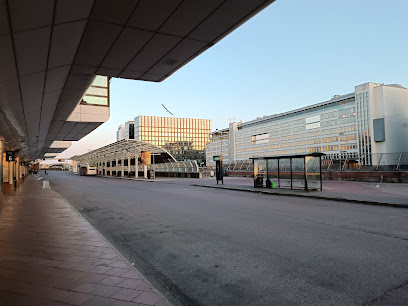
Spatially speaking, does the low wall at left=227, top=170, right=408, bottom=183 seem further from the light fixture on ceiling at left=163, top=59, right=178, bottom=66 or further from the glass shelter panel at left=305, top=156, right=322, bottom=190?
the light fixture on ceiling at left=163, top=59, right=178, bottom=66

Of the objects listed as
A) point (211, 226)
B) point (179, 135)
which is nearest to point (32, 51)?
point (211, 226)

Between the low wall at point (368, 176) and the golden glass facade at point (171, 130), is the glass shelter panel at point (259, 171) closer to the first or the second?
the low wall at point (368, 176)

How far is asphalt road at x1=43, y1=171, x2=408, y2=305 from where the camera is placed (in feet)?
12.5

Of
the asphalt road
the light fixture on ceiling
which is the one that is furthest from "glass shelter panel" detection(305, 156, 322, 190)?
the light fixture on ceiling

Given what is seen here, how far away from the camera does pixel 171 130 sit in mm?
154375

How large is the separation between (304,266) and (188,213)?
6.12 metres

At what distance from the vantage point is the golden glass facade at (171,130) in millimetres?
149375

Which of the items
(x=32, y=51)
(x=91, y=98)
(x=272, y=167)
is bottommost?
(x=272, y=167)

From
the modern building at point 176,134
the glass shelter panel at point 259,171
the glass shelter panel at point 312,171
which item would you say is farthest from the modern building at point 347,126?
the glass shelter panel at point 312,171

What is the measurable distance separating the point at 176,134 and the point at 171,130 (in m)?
3.37

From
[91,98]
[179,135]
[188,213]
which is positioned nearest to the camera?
[188,213]

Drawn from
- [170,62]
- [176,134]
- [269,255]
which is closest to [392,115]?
[176,134]

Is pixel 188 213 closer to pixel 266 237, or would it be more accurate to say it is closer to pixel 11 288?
pixel 266 237

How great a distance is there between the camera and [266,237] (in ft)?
22.2
